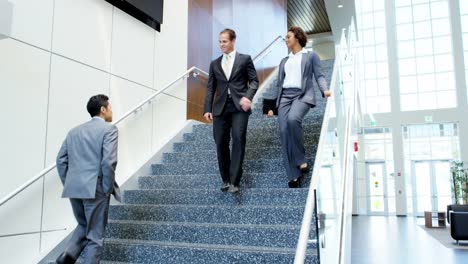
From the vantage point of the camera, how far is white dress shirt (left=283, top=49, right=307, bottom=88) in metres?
4.22

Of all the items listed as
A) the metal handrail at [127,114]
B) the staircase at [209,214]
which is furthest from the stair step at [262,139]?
the metal handrail at [127,114]

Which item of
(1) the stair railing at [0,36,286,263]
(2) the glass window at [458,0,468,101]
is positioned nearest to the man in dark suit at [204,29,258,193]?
(1) the stair railing at [0,36,286,263]

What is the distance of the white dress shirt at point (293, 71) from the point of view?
13.9 feet

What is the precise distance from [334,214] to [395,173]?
17554 millimetres

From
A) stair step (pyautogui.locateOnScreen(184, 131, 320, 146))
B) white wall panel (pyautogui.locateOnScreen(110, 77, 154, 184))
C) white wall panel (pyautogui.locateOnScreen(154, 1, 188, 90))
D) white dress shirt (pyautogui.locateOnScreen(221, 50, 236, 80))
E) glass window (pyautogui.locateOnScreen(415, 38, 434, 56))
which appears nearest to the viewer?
white dress shirt (pyautogui.locateOnScreen(221, 50, 236, 80))

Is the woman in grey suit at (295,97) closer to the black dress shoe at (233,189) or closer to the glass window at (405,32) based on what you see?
the black dress shoe at (233,189)

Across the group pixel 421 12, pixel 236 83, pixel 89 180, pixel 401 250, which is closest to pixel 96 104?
pixel 89 180

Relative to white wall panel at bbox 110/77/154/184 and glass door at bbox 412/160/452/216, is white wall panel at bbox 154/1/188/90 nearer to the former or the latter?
white wall panel at bbox 110/77/154/184

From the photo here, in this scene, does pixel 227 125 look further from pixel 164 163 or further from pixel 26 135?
pixel 26 135

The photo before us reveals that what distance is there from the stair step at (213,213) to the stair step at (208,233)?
0.15m

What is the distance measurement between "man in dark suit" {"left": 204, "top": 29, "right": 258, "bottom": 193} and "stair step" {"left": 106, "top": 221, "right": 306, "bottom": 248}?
576 mm

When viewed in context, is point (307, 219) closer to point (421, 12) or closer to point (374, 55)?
point (374, 55)

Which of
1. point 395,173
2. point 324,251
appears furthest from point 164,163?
point 395,173

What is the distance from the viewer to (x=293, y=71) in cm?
426
